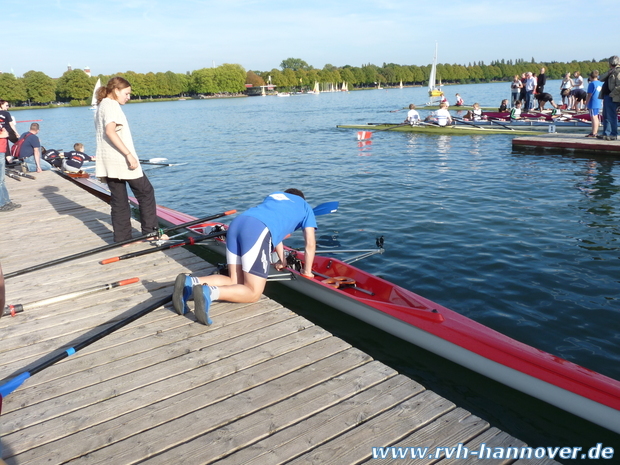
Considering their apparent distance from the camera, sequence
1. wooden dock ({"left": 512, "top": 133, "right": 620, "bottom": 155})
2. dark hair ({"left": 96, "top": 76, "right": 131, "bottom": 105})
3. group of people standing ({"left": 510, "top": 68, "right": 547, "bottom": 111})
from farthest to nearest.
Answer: group of people standing ({"left": 510, "top": 68, "right": 547, "bottom": 111}) < wooden dock ({"left": 512, "top": 133, "right": 620, "bottom": 155}) < dark hair ({"left": 96, "top": 76, "right": 131, "bottom": 105})

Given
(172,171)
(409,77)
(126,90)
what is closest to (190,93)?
(409,77)

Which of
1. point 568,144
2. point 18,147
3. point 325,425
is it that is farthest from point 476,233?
point 18,147

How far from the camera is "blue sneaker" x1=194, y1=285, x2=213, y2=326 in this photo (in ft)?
13.6

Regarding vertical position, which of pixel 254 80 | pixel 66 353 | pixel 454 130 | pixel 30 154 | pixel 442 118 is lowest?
pixel 66 353

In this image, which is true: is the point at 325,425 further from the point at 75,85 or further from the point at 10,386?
the point at 75,85

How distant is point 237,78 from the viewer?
152625mm

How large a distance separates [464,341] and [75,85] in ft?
451

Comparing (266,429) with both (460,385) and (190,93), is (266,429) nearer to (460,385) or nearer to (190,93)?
(460,385)

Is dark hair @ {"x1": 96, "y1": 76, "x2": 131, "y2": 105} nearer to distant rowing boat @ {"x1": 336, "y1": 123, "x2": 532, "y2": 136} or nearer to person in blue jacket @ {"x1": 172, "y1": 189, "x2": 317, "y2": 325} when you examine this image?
person in blue jacket @ {"x1": 172, "y1": 189, "x2": 317, "y2": 325}

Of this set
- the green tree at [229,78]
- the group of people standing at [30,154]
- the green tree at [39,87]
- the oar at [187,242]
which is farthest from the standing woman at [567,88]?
the green tree at [229,78]

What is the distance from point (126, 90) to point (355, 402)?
483 centimetres

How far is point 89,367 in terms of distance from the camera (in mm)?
3682

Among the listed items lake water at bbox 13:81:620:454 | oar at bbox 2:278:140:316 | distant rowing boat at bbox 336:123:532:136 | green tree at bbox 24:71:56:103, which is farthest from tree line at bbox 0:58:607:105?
oar at bbox 2:278:140:316

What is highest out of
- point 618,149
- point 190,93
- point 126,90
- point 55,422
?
point 190,93
